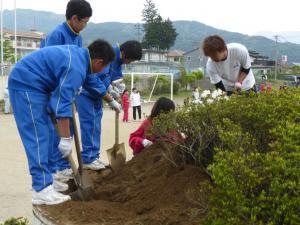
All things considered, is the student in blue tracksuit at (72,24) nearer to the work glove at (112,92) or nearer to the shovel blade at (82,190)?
the work glove at (112,92)

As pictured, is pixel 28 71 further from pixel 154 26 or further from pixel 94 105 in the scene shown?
pixel 154 26

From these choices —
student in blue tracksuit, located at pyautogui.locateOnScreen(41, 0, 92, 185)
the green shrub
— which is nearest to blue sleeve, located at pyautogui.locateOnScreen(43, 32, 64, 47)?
student in blue tracksuit, located at pyautogui.locateOnScreen(41, 0, 92, 185)

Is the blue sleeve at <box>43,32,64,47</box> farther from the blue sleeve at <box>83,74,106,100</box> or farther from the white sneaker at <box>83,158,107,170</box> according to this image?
the white sneaker at <box>83,158,107,170</box>

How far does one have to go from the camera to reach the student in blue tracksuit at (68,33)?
4676mm

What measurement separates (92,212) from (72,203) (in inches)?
12.6

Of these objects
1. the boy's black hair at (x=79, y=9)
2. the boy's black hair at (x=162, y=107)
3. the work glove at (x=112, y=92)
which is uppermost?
the boy's black hair at (x=79, y=9)

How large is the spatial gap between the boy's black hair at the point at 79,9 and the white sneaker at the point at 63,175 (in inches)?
59.6

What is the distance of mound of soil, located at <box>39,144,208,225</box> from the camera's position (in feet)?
11.0

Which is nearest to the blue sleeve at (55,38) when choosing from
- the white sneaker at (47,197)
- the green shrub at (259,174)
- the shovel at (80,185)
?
the shovel at (80,185)

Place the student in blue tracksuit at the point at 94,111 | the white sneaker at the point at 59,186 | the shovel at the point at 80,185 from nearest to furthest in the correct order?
the shovel at the point at 80,185, the white sneaker at the point at 59,186, the student in blue tracksuit at the point at 94,111

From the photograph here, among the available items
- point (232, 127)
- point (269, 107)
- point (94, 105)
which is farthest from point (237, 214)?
point (94, 105)

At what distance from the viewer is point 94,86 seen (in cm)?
479

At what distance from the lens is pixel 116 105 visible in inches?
211

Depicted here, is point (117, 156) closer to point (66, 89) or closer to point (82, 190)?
point (82, 190)
